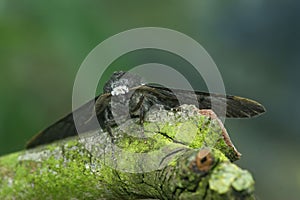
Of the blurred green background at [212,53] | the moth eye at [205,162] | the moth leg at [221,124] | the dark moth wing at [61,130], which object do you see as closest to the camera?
the moth eye at [205,162]

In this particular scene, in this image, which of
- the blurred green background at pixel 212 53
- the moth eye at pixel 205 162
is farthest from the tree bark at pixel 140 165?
the blurred green background at pixel 212 53

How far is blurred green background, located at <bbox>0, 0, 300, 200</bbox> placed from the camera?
2.52 meters

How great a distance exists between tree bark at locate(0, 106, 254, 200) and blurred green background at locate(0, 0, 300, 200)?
0.98m

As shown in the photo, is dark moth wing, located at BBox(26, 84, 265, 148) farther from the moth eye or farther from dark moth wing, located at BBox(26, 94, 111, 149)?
the moth eye

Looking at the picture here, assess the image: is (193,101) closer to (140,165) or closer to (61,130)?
(140,165)

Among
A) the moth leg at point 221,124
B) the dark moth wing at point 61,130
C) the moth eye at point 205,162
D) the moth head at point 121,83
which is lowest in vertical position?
the dark moth wing at point 61,130

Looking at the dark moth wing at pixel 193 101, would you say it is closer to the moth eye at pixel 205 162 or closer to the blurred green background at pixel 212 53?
the moth eye at pixel 205 162

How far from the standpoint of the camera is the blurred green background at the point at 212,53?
252cm

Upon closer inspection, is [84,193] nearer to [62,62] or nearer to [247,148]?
[62,62]

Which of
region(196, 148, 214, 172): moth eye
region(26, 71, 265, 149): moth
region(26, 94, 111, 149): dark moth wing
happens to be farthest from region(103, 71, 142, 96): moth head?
region(196, 148, 214, 172): moth eye

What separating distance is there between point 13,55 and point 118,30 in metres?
0.59

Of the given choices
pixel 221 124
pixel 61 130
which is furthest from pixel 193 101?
pixel 61 130

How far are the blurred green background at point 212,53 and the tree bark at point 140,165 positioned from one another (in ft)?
3.21

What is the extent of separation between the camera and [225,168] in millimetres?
849
